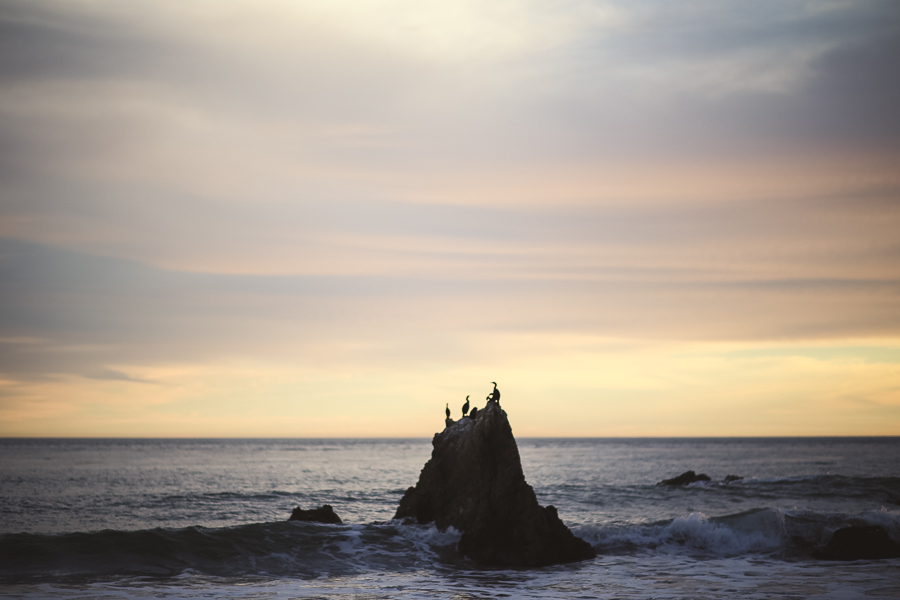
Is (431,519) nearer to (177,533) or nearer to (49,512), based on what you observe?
(177,533)

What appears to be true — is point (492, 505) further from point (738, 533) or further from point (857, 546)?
point (857, 546)

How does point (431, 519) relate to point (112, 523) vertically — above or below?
above

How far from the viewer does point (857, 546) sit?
76.1 feet

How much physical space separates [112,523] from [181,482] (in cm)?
2671

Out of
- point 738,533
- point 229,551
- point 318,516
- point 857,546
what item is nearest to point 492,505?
point 229,551

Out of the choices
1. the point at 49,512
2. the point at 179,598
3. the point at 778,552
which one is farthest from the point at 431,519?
the point at 49,512

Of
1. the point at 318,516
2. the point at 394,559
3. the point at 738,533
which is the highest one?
the point at 318,516

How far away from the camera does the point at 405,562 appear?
21609 millimetres

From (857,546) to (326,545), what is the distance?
18559mm

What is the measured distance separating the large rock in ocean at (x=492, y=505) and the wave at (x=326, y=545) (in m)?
0.84

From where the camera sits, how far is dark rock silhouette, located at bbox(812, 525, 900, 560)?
23.0m

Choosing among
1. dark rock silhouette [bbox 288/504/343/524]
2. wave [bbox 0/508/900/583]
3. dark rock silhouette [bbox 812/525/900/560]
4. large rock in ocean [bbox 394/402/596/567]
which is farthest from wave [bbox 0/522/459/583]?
dark rock silhouette [bbox 812/525/900/560]

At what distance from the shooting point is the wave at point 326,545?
1978 cm

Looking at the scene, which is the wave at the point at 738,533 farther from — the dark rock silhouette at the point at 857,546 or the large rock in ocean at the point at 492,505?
the large rock in ocean at the point at 492,505
